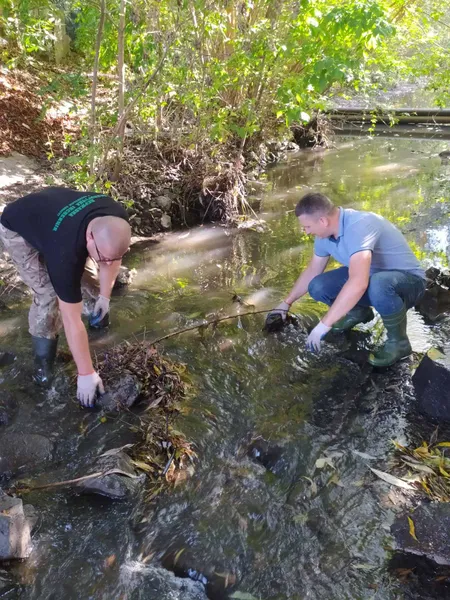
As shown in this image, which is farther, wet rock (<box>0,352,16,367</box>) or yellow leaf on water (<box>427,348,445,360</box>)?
wet rock (<box>0,352,16,367</box>)

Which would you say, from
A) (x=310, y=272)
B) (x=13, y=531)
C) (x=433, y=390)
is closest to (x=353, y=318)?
(x=310, y=272)

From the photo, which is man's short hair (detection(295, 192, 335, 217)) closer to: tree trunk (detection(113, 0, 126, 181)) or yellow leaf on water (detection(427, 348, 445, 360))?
yellow leaf on water (detection(427, 348, 445, 360))

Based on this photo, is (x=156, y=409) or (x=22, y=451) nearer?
(x=22, y=451)

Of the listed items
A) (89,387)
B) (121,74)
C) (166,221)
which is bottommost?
(89,387)

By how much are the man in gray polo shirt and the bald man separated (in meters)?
1.34

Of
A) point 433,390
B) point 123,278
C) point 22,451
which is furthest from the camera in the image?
point 123,278

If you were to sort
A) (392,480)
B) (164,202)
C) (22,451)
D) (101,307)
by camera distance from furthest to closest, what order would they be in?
(164,202)
(101,307)
(22,451)
(392,480)

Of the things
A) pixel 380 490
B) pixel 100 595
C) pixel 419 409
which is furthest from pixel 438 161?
pixel 100 595

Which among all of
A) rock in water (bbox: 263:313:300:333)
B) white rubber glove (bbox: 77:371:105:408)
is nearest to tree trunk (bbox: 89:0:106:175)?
rock in water (bbox: 263:313:300:333)

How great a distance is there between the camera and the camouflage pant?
3.29 meters

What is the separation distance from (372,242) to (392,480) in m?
1.54

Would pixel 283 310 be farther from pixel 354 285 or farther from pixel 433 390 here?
pixel 433 390

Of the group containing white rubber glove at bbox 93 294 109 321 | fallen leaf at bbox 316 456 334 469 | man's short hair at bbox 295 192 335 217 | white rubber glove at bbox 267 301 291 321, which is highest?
man's short hair at bbox 295 192 335 217

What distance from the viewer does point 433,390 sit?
3230 millimetres
